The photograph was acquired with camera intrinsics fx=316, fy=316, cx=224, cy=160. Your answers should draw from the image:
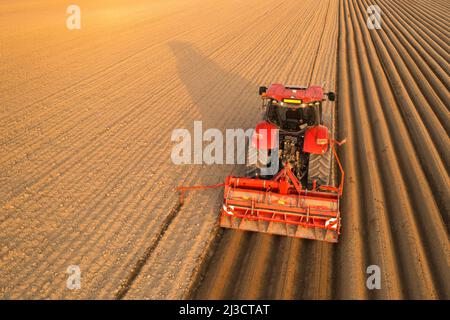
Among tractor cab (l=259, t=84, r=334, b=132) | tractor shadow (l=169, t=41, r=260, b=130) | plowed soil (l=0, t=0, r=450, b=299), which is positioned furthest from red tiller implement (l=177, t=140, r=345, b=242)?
tractor shadow (l=169, t=41, r=260, b=130)

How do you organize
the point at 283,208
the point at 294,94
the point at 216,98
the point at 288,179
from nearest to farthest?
1. the point at 283,208
2. the point at 288,179
3. the point at 294,94
4. the point at 216,98

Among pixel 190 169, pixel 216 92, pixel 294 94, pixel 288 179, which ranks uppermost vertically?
pixel 294 94

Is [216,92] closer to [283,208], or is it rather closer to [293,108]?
[293,108]

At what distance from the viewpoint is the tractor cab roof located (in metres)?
5.59

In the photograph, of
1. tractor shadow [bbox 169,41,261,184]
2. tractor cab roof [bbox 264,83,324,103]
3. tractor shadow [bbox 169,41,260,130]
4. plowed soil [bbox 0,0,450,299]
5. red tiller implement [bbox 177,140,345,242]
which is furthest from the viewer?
tractor shadow [bbox 169,41,260,130]

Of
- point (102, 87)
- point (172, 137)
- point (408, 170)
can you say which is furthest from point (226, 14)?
point (408, 170)

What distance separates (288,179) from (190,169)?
2.58m

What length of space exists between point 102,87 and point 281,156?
818 cm

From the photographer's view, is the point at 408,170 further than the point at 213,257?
Yes

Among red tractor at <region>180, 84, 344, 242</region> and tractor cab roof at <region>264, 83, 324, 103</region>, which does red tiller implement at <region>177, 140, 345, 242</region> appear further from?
tractor cab roof at <region>264, 83, 324, 103</region>

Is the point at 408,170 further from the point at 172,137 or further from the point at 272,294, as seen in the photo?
the point at 172,137

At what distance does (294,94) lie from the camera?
5.77 m

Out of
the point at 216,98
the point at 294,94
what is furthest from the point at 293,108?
the point at 216,98

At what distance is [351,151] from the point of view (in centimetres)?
730
